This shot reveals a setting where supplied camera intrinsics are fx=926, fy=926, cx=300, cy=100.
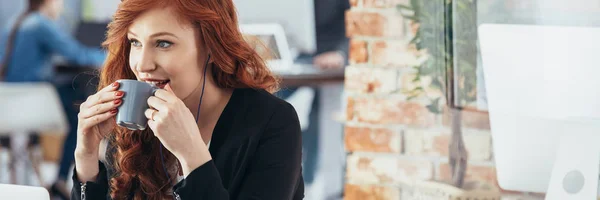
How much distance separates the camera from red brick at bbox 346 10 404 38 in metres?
2.35

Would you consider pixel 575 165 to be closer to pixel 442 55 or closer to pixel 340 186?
pixel 442 55

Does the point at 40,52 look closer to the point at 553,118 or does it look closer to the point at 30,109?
the point at 30,109

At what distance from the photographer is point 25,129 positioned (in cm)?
464

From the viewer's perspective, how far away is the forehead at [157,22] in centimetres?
144

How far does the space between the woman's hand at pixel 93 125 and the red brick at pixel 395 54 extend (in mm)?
1026

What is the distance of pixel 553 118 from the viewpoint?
157cm

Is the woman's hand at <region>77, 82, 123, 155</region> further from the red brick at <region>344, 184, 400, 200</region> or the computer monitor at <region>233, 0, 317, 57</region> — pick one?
the computer monitor at <region>233, 0, 317, 57</region>

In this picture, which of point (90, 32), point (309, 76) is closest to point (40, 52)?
point (90, 32)

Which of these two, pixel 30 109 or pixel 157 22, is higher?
pixel 157 22

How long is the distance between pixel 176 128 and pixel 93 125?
0.16 m

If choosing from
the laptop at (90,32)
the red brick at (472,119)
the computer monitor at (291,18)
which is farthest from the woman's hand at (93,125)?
the laptop at (90,32)

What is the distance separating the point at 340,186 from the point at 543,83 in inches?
130

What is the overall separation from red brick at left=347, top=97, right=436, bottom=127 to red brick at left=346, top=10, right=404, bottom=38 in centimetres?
17

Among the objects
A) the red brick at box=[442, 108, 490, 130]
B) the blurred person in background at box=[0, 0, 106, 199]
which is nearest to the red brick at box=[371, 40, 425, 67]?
the red brick at box=[442, 108, 490, 130]
